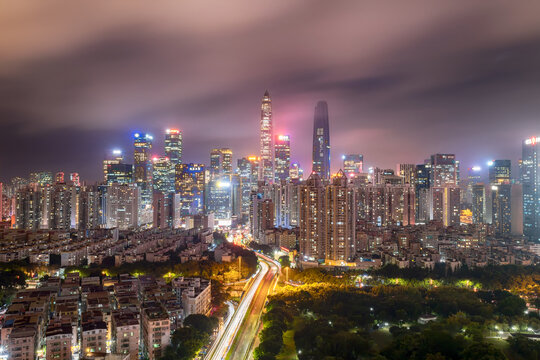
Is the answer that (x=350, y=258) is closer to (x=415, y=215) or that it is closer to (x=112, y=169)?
(x=415, y=215)

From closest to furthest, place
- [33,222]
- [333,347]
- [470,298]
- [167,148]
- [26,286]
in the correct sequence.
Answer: [333,347]
[470,298]
[26,286]
[33,222]
[167,148]

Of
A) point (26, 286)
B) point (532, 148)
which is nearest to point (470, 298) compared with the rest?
point (26, 286)

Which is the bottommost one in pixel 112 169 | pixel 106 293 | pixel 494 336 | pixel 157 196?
pixel 494 336

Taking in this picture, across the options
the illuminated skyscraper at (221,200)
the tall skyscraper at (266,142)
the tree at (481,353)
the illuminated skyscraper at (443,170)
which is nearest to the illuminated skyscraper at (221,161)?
the tall skyscraper at (266,142)

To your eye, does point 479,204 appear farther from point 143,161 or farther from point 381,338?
point 143,161

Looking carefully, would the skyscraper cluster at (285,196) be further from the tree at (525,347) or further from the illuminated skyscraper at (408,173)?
the tree at (525,347)

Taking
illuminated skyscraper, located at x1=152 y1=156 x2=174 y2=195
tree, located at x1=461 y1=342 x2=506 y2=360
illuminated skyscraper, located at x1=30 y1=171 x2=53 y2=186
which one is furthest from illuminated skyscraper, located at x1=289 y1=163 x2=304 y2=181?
tree, located at x1=461 y1=342 x2=506 y2=360
